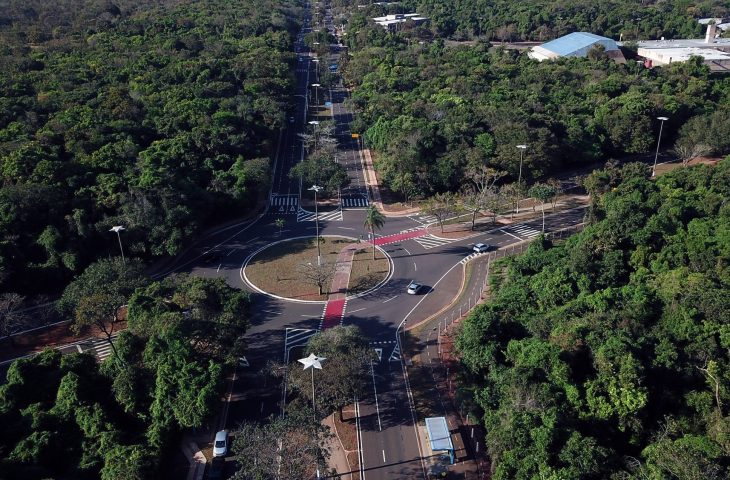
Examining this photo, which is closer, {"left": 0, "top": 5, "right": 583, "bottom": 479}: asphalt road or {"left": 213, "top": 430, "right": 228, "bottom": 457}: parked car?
{"left": 213, "top": 430, "right": 228, "bottom": 457}: parked car

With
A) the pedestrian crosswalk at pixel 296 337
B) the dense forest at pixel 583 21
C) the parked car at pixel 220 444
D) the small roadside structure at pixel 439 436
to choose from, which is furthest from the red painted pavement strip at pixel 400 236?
the dense forest at pixel 583 21

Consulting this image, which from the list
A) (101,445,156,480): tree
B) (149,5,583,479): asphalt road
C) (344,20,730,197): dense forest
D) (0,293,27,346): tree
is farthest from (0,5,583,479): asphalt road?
(344,20,730,197): dense forest

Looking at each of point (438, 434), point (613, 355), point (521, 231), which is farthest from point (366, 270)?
point (613, 355)

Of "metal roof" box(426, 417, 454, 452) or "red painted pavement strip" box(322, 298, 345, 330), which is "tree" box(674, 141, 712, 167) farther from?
"metal roof" box(426, 417, 454, 452)

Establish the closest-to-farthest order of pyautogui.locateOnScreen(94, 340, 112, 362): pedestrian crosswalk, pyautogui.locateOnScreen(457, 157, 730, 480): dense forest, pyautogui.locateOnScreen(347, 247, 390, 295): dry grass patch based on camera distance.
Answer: pyautogui.locateOnScreen(457, 157, 730, 480): dense forest, pyautogui.locateOnScreen(94, 340, 112, 362): pedestrian crosswalk, pyautogui.locateOnScreen(347, 247, 390, 295): dry grass patch

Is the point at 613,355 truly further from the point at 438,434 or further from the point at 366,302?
the point at 366,302

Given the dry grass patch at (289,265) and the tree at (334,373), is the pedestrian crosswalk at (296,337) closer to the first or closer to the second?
the dry grass patch at (289,265)

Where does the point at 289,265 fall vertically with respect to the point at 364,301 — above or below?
above
